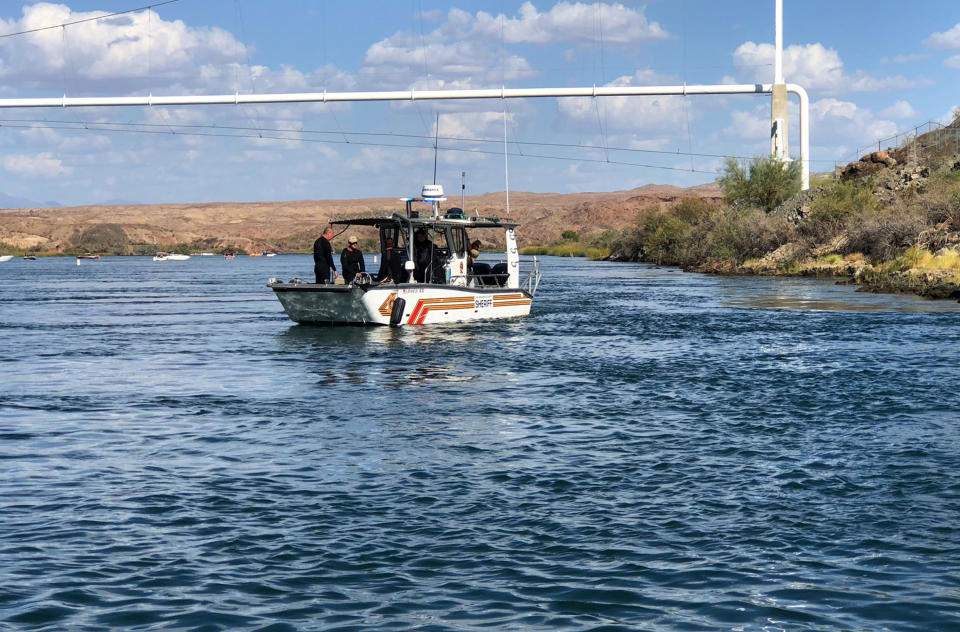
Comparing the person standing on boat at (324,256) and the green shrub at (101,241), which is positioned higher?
the green shrub at (101,241)

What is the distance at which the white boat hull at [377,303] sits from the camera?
25031mm

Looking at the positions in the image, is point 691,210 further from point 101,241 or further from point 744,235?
point 101,241

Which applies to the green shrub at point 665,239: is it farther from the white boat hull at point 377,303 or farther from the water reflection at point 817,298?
the white boat hull at point 377,303

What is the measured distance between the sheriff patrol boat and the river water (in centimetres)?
396

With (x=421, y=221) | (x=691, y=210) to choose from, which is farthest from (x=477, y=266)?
(x=691, y=210)

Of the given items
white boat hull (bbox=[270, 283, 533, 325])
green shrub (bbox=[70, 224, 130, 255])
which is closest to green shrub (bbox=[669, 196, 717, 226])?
white boat hull (bbox=[270, 283, 533, 325])

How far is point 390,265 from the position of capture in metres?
25.3

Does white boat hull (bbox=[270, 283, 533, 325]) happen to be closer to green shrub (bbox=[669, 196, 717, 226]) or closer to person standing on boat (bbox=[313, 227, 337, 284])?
person standing on boat (bbox=[313, 227, 337, 284])

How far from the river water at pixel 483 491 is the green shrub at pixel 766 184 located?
184ft

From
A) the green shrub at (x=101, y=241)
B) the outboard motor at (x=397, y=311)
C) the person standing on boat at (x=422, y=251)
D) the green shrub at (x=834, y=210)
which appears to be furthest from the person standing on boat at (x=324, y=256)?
the green shrub at (x=101, y=241)

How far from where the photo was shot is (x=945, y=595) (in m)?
7.06

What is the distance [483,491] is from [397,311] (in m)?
15.7

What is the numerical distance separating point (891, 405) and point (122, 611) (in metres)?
10.7

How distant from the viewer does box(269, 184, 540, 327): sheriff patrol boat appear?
2511 cm
